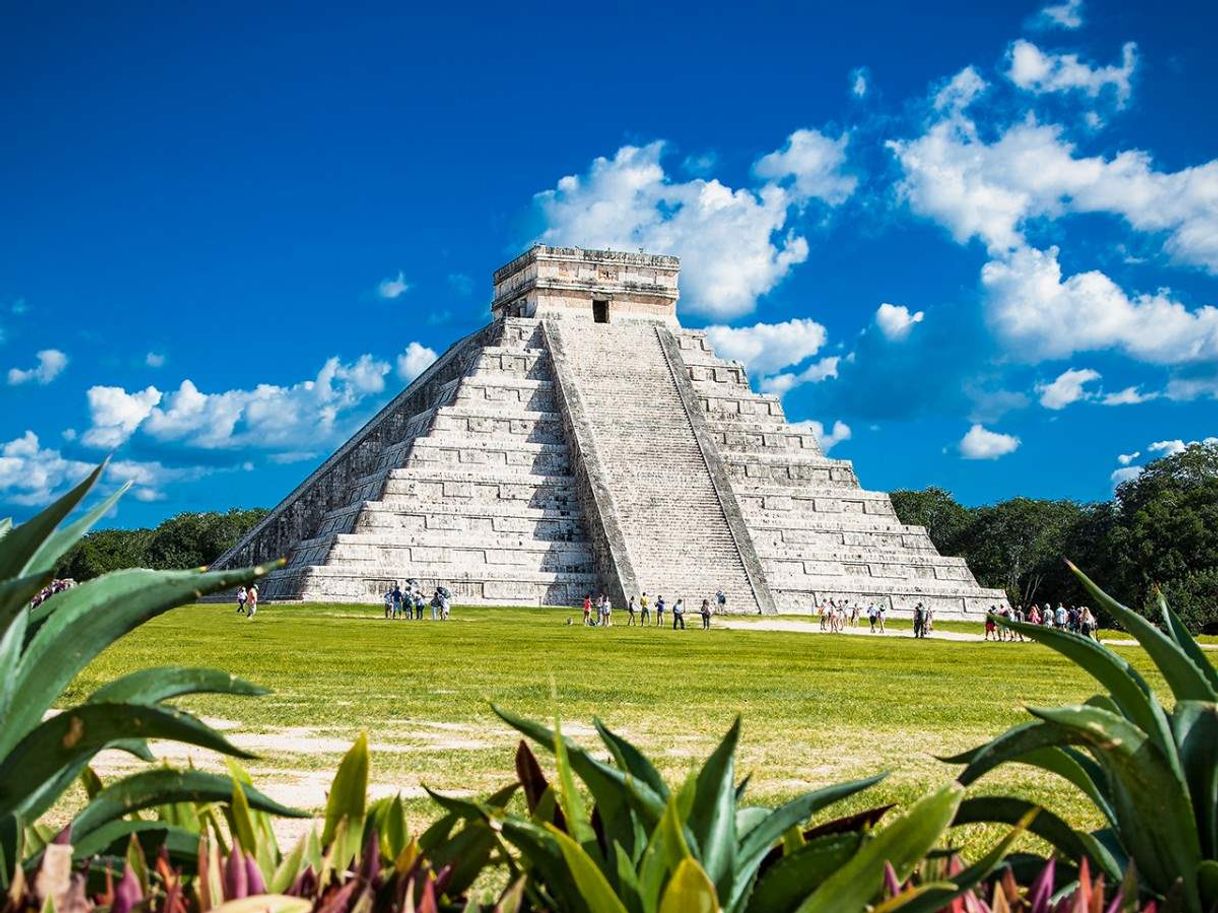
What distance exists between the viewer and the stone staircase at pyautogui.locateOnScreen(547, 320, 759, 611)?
31594mm

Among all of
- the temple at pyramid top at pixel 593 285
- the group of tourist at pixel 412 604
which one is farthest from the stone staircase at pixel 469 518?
the temple at pyramid top at pixel 593 285

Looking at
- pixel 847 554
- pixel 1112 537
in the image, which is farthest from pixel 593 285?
pixel 1112 537

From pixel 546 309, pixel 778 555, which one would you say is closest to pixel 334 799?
pixel 778 555

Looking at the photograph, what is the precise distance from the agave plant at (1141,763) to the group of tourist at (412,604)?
81.7ft

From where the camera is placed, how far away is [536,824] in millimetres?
2250

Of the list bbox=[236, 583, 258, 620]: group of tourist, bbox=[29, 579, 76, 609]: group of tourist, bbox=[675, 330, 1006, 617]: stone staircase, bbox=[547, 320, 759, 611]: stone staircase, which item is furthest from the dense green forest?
bbox=[29, 579, 76, 609]: group of tourist

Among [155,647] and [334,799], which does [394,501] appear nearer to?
[155,647]

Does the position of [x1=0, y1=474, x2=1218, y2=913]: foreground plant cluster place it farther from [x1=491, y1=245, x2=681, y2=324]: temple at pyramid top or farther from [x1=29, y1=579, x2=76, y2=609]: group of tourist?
[x1=491, y1=245, x2=681, y2=324]: temple at pyramid top

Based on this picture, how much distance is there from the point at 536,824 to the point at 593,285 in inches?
1487

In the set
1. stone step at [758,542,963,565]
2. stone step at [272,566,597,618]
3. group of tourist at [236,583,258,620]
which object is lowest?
group of tourist at [236,583,258,620]

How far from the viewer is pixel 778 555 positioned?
1300 inches

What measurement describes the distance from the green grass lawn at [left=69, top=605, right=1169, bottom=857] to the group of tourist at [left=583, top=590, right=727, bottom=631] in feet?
19.0

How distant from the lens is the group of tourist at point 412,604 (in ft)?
90.8

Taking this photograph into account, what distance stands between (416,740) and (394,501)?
973 inches
